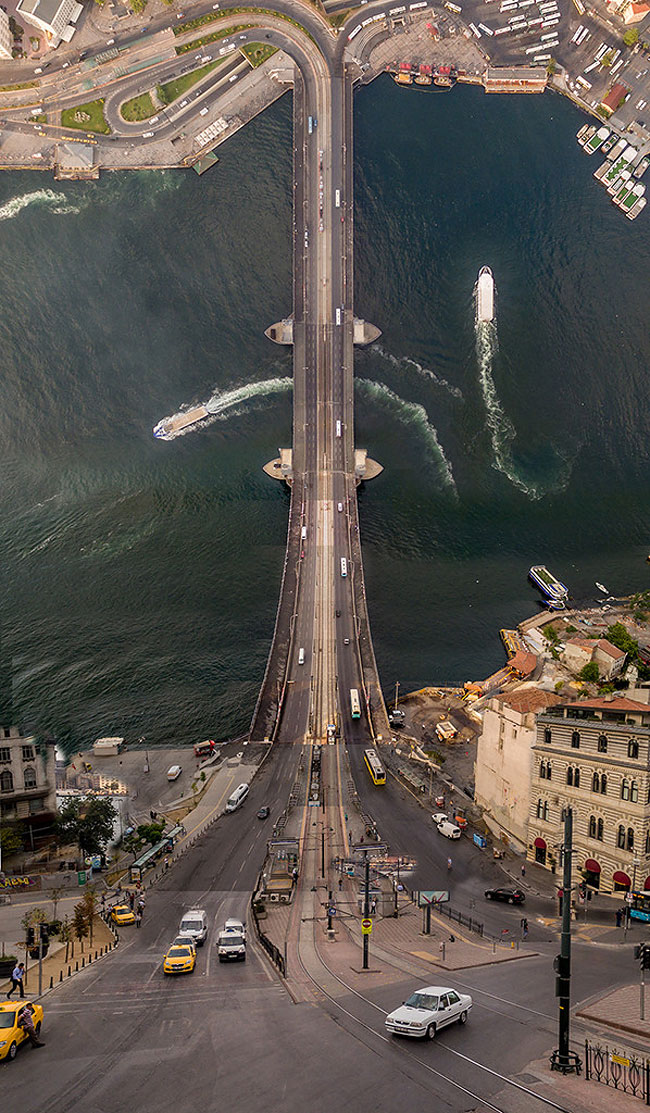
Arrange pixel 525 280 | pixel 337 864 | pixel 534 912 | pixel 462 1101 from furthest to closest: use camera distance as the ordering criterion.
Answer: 1. pixel 525 280
2. pixel 337 864
3. pixel 534 912
4. pixel 462 1101

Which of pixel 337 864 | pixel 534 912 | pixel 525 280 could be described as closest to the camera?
pixel 534 912

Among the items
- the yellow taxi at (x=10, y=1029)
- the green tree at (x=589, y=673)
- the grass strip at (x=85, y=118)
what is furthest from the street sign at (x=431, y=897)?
the grass strip at (x=85, y=118)

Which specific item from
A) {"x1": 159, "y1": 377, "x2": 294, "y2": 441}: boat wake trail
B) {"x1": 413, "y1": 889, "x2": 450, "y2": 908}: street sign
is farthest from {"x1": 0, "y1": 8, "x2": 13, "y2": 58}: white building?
Result: {"x1": 413, "y1": 889, "x2": 450, "y2": 908}: street sign

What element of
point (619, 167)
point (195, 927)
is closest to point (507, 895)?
point (195, 927)

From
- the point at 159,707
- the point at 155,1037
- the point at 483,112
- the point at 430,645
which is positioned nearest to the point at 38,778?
the point at 159,707

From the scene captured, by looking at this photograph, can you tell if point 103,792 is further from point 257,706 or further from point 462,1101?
point 462,1101

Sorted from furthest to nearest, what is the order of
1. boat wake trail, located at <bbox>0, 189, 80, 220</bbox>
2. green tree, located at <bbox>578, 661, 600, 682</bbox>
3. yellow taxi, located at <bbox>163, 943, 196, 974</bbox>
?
1. boat wake trail, located at <bbox>0, 189, 80, 220</bbox>
2. green tree, located at <bbox>578, 661, 600, 682</bbox>
3. yellow taxi, located at <bbox>163, 943, 196, 974</bbox>

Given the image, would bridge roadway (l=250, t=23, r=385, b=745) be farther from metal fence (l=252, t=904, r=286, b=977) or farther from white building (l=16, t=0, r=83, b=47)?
metal fence (l=252, t=904, r=286, b=977)
